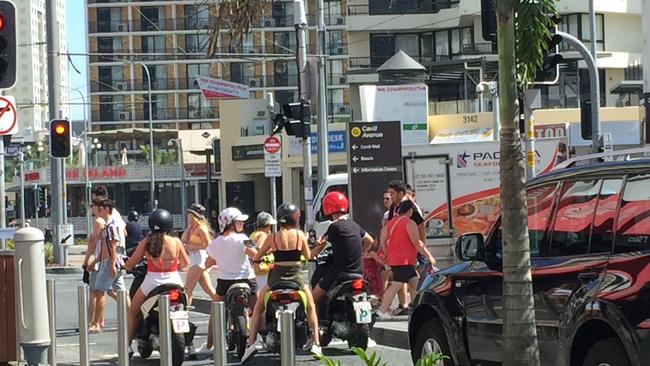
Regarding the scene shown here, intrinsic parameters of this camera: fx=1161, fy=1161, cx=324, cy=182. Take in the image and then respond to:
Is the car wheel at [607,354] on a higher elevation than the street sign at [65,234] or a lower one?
higher

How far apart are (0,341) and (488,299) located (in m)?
5.30

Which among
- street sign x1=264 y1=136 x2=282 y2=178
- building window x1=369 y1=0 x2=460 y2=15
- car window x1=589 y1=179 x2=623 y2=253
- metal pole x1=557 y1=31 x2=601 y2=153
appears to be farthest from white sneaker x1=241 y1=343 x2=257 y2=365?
building window x1=369 y1=0 x2=460 y2=15

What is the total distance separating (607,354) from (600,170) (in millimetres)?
1330

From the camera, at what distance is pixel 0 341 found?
1144 cm

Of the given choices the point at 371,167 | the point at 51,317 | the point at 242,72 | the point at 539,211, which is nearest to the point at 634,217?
the point at 539,211

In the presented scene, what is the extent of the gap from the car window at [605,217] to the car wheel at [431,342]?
6.35 ft

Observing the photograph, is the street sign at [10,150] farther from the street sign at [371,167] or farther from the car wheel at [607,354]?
the car wheel at [607,354]

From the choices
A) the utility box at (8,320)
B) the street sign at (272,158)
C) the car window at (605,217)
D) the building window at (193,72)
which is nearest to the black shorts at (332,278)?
the utility box at (8,320)

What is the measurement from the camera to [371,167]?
19297 mm

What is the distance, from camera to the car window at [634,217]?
283 inches

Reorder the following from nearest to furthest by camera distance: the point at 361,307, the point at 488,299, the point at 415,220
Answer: the point at 488,299, the point at 361,307, the point at 415,220

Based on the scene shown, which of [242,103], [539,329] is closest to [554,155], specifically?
[539,329]

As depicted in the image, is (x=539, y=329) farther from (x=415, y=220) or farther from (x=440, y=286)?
(x=415, y=220)

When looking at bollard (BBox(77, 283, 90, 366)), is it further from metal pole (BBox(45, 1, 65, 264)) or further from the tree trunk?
metal pole (BBox(45, 1, 65, 264))
